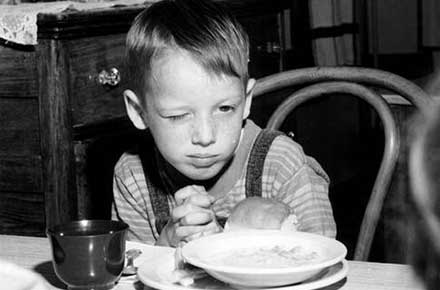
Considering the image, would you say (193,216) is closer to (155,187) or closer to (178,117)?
(178,117)

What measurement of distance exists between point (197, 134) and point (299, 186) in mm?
269

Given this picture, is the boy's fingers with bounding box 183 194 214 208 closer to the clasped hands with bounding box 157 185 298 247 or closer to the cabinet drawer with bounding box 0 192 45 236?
the clasped hands with bounding box 157 185 298 247

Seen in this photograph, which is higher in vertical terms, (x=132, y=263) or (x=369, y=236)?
(x=132, y=263)

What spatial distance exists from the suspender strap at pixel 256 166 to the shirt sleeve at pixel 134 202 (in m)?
0.21

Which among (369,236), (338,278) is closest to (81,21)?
(369,236)

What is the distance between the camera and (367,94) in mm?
1500

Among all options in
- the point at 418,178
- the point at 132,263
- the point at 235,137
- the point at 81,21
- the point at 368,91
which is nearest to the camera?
the point at 418,178

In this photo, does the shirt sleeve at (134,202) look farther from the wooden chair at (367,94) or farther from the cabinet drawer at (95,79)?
the cabinet drawer at (95,79)

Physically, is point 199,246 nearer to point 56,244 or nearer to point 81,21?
point 56,244

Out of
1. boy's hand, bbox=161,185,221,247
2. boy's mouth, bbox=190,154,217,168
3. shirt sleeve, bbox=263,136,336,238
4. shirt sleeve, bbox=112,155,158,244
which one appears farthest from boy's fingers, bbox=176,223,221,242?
shirt sleeve, bbox=112,155,158,244

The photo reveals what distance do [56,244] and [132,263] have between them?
14 cm

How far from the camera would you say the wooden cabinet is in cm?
220

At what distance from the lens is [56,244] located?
35.5 inches

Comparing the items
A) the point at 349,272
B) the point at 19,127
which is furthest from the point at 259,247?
the point at 19,127
